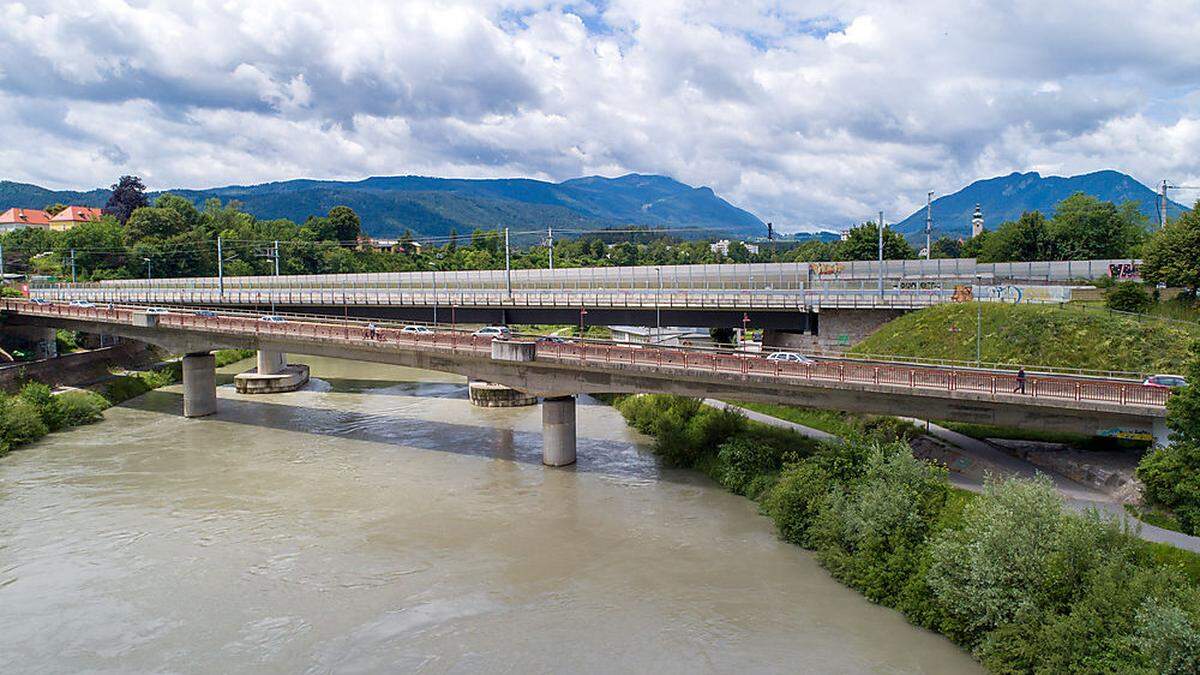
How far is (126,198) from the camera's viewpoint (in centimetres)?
14538

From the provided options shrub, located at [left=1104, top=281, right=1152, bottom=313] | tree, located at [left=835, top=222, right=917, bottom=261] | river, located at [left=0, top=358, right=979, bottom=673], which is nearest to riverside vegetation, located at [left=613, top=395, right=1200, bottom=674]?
river, located at [left=0, top=358, right=979, bottom=673]

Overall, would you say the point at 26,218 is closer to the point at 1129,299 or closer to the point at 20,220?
the point at 20,220

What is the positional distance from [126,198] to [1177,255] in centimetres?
16083

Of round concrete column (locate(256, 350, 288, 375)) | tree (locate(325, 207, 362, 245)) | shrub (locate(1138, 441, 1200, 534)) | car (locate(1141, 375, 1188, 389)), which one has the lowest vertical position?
shrub (locate(1138, 441, 1200, 534))

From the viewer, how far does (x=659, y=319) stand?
183 ft

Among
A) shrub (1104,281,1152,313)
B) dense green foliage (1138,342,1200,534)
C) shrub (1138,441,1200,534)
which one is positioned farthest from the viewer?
shrub (1104,281,1152,313)

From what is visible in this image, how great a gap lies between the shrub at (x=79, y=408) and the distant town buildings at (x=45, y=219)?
12396cm

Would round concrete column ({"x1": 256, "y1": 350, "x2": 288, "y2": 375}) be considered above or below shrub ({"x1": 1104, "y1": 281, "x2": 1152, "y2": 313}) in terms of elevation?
below

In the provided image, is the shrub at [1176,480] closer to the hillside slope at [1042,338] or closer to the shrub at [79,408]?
the hillside slope at [1042,338]

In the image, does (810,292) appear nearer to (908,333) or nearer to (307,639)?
(908,333)

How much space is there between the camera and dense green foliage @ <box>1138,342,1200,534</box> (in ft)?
77.9

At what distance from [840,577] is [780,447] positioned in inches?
459

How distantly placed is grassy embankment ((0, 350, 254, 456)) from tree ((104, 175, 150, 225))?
3811 inches

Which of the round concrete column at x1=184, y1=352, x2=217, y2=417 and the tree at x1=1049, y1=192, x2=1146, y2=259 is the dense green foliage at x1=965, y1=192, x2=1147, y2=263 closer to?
the tree at x1=1049, y1=192, x2=1146, y2=259
